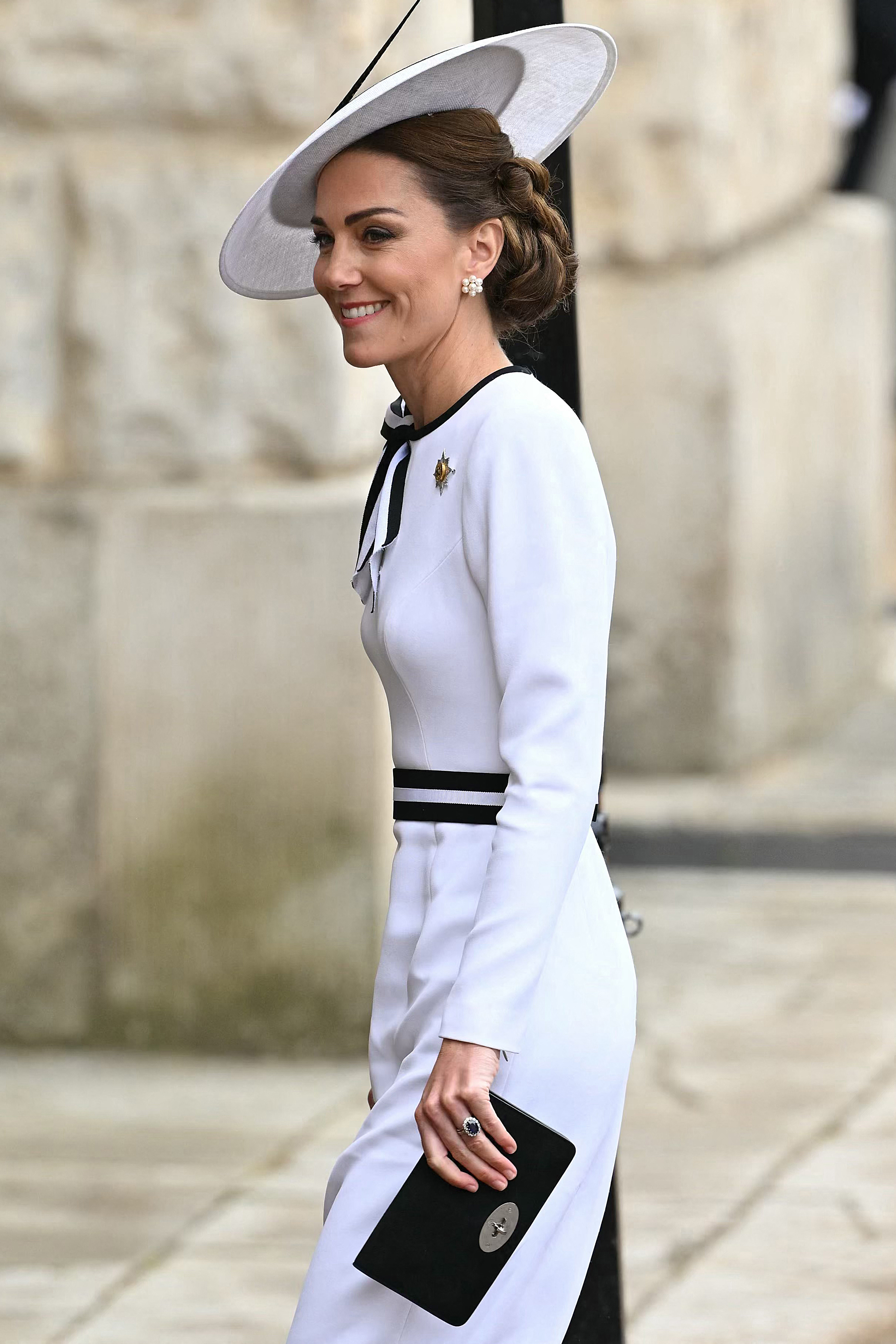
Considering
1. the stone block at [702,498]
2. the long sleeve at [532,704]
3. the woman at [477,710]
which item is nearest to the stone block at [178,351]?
the stone block at [702,498]

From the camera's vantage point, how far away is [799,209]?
9133mm

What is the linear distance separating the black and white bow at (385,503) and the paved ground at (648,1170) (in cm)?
178

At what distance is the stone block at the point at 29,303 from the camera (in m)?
5.41

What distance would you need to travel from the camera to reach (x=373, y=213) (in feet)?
7.86

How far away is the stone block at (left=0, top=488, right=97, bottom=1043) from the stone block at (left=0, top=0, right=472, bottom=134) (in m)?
0.90

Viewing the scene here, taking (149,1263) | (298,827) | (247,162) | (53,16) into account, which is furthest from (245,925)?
(53,16)

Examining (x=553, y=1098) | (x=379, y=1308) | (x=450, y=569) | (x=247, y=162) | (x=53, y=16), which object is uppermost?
(x=53, y=16)

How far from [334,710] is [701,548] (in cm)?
306

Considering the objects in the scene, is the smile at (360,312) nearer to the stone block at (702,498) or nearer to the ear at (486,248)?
the ear at (486,248)

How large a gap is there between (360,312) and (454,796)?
504 mm

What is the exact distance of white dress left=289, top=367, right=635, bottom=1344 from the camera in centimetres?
225

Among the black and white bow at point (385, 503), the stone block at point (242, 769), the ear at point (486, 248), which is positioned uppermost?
the ear at point (486, 248)

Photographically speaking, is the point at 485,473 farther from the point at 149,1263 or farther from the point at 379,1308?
the point at 149,1263

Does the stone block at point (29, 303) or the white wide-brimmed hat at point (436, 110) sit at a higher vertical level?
the white wide-brimmed hat at point (436, 110)
